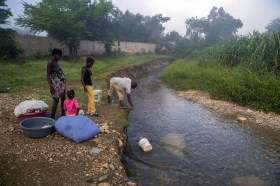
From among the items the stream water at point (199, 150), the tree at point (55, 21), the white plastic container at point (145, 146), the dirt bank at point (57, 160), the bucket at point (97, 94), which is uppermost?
the tree at point (55, 21)

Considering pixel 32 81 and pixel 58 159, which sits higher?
pixel 32 81

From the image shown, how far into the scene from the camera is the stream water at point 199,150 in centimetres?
611

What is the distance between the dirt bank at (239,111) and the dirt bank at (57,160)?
18.0 ft

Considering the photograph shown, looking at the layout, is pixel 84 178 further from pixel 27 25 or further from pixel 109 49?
pixel 109 49

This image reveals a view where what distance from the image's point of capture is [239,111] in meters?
11.5

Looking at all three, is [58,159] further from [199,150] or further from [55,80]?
[199,150]

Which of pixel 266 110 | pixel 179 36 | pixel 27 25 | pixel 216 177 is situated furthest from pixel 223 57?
pixel 179 36

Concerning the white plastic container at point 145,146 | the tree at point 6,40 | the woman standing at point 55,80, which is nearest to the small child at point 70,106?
the woman standing at point 55,80

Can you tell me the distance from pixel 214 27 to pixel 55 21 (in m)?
50.7

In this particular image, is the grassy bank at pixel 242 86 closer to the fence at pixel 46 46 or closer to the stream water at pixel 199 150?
the stream water at pixel 199 150

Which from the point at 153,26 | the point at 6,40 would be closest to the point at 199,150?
the point at 6,40

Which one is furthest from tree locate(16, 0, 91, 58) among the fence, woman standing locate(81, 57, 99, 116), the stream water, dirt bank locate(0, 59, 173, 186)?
dirt bank locate(0, 59, 173, 186)

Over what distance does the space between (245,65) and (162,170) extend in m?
10.8

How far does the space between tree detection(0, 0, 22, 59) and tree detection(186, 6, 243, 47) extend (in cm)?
4214
